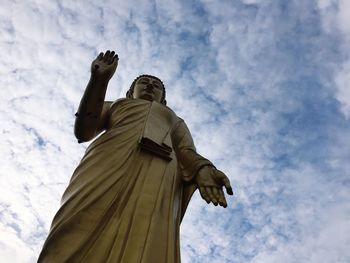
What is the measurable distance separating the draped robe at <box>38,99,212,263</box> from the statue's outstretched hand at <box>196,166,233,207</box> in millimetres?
170

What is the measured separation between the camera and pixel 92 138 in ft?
21.7

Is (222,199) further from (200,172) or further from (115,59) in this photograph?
(115,59)

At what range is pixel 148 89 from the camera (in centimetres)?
Result: 792

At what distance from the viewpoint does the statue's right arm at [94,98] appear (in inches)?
241

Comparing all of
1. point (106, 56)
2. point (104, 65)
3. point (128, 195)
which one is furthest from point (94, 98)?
point (128, 195)

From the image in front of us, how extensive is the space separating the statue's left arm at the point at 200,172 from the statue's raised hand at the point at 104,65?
1.36 meters

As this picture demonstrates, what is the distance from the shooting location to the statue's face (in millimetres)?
7844

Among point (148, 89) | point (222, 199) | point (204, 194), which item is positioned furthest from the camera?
point (148, 89)

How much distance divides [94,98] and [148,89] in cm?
182

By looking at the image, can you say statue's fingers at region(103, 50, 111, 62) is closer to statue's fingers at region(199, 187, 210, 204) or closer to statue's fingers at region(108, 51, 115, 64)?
statue's fingers at region(108, 51, 115, 64)

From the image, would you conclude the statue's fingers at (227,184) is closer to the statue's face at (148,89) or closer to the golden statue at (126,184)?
the golden statue at (126,184)

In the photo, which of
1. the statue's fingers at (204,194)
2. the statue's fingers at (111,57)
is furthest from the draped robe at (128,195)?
the statue's fingers at (111,57)

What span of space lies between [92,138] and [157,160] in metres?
1.15

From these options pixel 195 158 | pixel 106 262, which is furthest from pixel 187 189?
pixel 106 262
